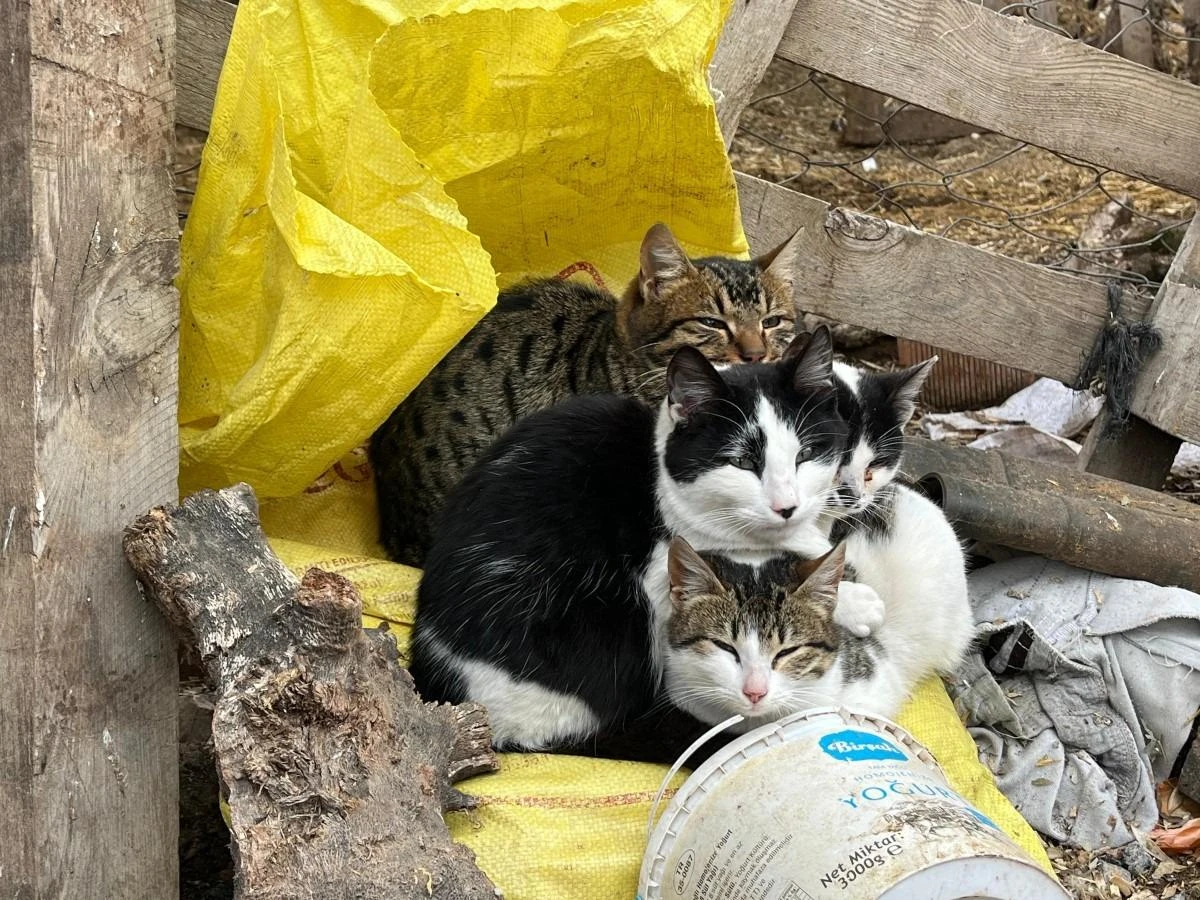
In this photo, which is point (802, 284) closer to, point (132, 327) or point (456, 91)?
point (456, 91)

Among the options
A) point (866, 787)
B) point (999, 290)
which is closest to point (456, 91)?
point (866, 787)

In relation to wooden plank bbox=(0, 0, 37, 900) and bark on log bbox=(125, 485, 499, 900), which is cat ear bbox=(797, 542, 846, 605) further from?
wooden plank bbox=(0, 0, 37, 900)

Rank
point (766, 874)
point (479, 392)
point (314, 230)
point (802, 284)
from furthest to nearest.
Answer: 1. point (802, 284)
2. point (479, 392)
3. point (314, 230)
4. point (766, 874)

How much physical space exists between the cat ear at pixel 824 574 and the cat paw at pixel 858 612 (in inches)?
4.2

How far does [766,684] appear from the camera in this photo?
1.86 metres

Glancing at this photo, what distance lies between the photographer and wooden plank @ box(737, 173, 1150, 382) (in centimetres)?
292

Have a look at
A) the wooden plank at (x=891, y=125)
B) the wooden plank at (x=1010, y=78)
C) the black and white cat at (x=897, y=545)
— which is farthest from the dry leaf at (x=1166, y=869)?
the wooden plank at (x=891, y=125)

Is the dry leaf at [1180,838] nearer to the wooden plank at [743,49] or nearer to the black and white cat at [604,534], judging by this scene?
the black and white cat at [604,534]

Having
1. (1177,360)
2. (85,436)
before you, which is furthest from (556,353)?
(1177,360)

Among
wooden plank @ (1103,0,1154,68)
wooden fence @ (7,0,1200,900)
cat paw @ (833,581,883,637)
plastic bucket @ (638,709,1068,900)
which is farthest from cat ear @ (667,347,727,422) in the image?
wooden plank @ (1103,0,1154,68)

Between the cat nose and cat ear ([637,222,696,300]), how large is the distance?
2.90ft

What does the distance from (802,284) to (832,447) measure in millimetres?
1008

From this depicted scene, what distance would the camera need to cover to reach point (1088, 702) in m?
2.43

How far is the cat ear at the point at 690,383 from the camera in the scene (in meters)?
1.93
